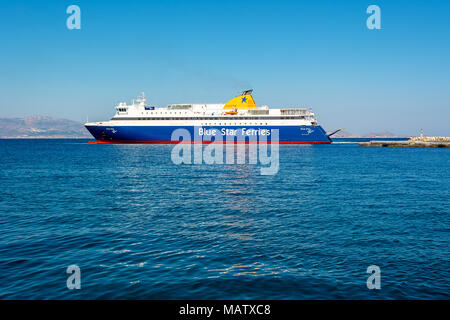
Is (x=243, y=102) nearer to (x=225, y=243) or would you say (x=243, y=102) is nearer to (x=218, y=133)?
(x=218, y=133)

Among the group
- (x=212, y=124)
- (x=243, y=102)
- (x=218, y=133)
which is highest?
(x=243, y=102)

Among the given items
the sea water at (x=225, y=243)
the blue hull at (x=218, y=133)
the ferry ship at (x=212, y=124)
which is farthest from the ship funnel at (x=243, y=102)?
the sea water at (x=225, y=243)

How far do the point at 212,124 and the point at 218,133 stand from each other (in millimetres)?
3068

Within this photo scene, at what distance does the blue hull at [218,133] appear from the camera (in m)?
93.2

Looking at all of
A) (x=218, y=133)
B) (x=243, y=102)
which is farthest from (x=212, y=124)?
(x=243, y=102)

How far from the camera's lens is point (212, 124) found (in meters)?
93.9

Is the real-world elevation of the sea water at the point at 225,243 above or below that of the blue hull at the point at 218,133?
below

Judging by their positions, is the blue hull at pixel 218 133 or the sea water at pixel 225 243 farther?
the blue hull at pixel 218 133

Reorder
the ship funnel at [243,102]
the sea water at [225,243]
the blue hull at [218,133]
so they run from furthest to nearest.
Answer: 1. the ship funnel at [243,102]
2. the blue hull at [218,133]
3. the sea water at [225,243]

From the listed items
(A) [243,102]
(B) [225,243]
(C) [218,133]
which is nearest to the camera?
(B) [225,243]

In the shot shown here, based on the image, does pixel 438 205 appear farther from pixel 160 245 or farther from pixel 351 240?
pixel 160 245

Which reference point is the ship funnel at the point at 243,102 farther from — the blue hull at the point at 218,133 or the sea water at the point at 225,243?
the sea water at the point at 225,243

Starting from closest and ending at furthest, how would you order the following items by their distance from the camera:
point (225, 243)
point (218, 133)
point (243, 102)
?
point (225, 243) → point (218, 133) → point (243, 102)
